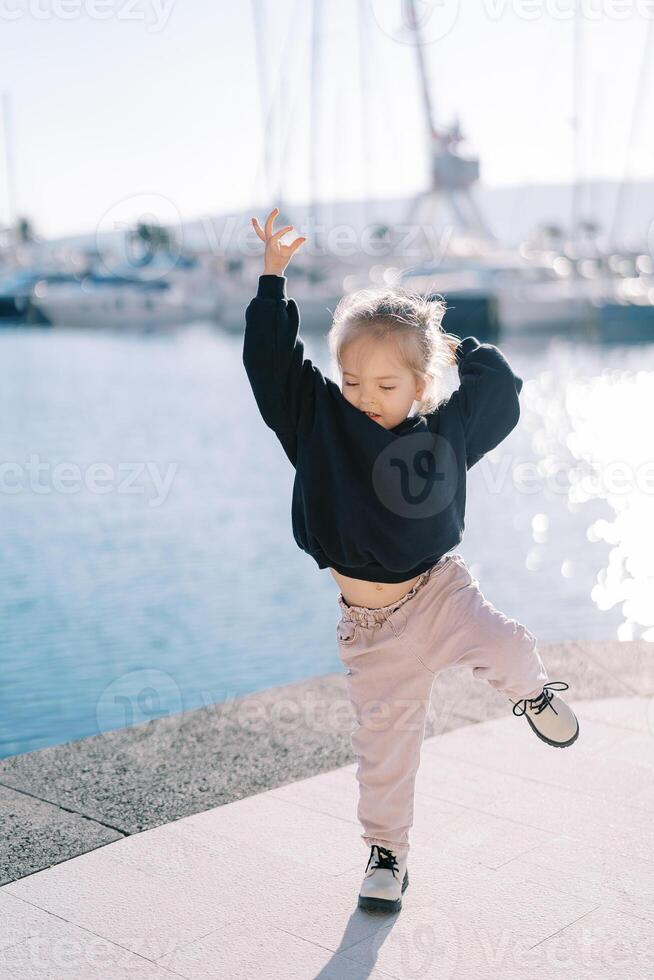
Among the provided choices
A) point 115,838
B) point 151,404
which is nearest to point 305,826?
point 115,838

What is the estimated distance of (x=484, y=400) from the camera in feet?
8.51

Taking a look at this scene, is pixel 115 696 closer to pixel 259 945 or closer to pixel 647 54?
pixel 259 945

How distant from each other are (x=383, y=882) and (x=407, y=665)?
0.41 m

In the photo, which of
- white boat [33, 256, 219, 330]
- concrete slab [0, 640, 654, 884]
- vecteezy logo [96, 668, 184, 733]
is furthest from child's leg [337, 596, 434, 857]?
white boat [33, 256, 219, 330]

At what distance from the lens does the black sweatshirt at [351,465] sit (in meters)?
2.42

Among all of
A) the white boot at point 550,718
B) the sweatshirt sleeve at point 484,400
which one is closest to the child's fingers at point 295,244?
the sweatshirt sleeve at point 484,400

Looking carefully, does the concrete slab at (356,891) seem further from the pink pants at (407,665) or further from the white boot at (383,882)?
the pink pants at (407,665)

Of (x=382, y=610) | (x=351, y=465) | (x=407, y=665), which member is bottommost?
(x=407, y=665)

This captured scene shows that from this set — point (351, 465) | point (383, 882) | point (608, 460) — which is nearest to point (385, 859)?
point (383, 882)

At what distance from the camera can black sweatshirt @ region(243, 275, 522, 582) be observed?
242 centimetres

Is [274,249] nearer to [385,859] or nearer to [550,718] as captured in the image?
[550,718]

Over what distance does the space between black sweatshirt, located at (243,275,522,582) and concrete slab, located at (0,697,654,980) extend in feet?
2.11

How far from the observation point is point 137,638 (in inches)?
272

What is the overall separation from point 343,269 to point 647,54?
17.7m
